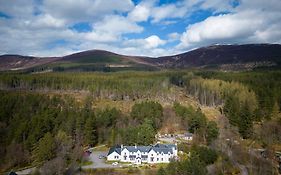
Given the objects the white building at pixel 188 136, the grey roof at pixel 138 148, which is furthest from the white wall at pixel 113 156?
the white building at pixel 188 136

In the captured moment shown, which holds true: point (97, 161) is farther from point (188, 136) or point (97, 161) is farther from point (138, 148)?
point (188, 136)

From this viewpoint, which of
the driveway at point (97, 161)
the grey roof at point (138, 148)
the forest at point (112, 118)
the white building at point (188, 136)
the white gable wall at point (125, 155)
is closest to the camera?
the driveway at point (97, 161)

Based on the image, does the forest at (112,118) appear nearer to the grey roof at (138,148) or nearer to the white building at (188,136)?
the white building at (188,136)

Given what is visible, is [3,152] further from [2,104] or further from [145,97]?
[145,97]

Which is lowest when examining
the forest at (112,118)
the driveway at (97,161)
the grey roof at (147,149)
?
the driveway at (97,161)

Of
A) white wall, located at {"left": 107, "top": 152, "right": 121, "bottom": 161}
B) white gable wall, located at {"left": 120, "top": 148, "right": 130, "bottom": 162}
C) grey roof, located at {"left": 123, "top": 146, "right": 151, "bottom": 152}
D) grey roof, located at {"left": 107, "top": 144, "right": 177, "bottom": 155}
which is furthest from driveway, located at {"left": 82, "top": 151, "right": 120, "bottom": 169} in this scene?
grey roof, located at {"left": 123, "top": 146, "right": 151, "bottom": 152}

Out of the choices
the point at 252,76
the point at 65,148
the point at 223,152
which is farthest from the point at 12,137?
the point at 252,76

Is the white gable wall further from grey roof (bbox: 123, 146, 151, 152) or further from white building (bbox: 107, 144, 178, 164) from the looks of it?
grey roof (bbox: 123, 146, 151, 152)
